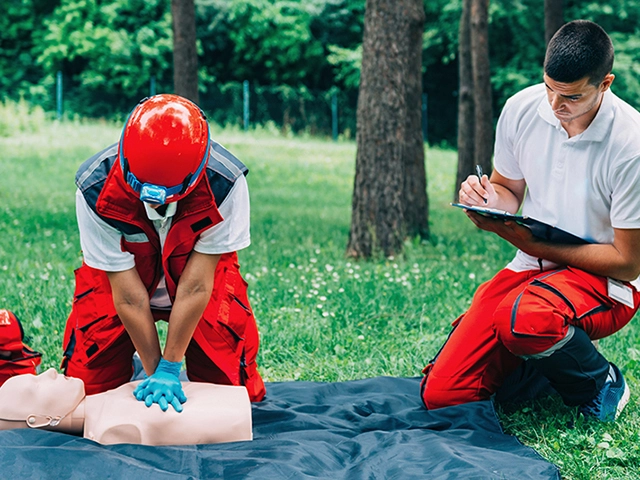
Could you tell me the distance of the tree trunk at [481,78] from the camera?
33.0 ft

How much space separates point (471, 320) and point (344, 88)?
26190 millimetres

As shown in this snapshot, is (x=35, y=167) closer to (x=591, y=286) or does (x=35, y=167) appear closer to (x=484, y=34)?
(x=484, y=34)

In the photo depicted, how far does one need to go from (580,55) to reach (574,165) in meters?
0.51

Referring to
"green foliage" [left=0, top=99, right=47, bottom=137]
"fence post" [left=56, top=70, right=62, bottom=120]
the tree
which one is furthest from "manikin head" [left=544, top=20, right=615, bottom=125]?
"fence post" [left=56, top=70, right=62, bottom=120]

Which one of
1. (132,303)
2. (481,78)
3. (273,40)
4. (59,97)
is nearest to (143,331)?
(132,303)

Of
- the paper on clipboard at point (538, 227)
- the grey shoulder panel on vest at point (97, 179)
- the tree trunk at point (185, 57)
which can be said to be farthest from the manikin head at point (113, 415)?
the tree trunk at point (185, 57)

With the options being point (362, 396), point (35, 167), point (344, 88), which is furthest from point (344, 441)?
point (344, 88)

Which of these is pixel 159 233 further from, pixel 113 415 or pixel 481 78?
pixel 481 78

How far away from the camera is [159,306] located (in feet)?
12.0

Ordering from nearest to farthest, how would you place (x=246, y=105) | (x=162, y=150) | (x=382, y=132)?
(x=162, y=150) → (x=382, y=132) → (x=246, y=105)

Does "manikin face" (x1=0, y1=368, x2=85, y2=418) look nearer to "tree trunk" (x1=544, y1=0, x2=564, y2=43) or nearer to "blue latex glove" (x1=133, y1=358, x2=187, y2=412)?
"blue latex glove" (x1=133, y1=358, x2=187, y2=412)

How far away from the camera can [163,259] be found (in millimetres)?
3219

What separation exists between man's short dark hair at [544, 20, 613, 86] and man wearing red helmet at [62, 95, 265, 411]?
1.36m

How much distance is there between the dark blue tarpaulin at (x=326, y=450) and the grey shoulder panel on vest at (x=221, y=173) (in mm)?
1002
